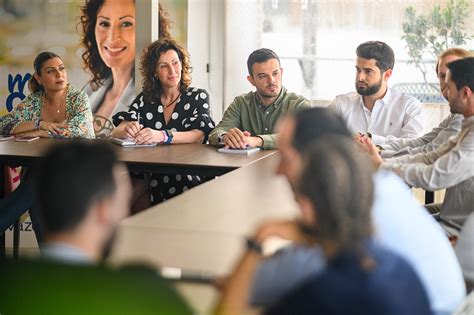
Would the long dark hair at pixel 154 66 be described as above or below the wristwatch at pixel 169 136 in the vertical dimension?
above

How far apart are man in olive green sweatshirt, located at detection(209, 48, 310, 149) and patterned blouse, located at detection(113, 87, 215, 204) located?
16 cm

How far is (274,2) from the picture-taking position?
8086mm

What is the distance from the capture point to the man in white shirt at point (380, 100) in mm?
6164

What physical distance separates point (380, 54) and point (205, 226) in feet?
11.2

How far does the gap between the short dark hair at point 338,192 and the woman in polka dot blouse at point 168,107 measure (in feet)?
13.0

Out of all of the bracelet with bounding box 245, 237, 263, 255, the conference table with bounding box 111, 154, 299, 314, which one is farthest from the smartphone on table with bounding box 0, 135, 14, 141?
the bracelet with bounding box 245, 237, 263, 255

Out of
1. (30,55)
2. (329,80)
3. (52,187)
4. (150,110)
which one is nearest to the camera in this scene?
(52,187)

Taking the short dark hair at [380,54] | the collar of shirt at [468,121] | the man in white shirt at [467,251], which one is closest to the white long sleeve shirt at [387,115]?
the short dark hair at [380,54]

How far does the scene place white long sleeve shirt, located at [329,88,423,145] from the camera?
240 inches

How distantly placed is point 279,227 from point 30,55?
585 cm

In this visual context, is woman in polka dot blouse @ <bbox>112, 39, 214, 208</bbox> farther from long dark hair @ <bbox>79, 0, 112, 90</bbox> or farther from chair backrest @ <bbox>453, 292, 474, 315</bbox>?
chair backrest @ <bbox>453, 292, 474, 315</bbox>

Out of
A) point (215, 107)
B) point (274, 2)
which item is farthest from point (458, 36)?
point (215, 107)

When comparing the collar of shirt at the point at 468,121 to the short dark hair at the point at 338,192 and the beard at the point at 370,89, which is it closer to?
the short dark hair at the point at 338,192

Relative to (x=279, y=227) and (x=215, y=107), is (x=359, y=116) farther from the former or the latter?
(x=279, y=227)
